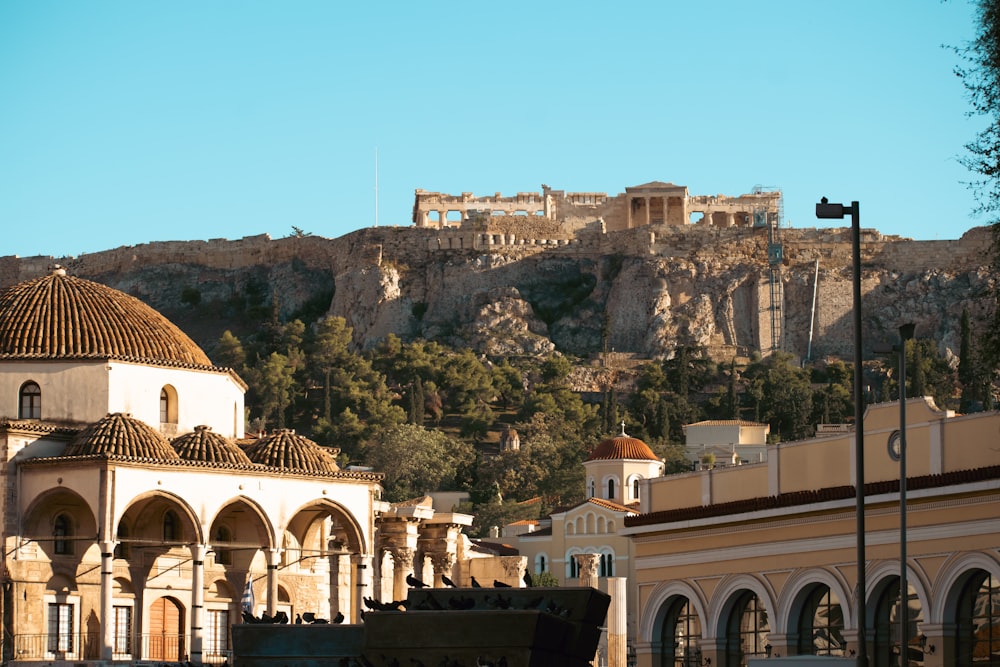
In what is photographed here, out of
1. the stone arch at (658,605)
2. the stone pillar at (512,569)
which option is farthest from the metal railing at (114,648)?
the stone pillar at (512,569)

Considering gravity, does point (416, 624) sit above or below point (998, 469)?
below

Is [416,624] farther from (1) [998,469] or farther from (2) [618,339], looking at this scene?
(2) [618,339]

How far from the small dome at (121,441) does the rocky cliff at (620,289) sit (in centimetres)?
9190

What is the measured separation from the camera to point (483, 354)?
486 ft

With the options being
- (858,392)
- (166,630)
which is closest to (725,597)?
(858,392)

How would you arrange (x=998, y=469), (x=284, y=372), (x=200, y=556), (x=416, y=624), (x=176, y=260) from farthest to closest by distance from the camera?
(x=176, y=260), (x=284, y=372), (x=200, y=556), (x=998, y=469), (x=416, y=624)

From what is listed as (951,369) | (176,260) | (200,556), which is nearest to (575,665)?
(200,556)

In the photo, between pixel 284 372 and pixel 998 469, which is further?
pixel 284 372

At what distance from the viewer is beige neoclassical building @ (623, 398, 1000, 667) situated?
→ 37.2 m

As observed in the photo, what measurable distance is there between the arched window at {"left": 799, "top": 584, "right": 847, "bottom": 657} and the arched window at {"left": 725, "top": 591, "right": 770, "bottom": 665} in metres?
1.21

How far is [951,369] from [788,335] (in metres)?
20.0

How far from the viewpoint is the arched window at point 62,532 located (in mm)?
56000

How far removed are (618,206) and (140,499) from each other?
109 metres

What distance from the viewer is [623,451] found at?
108562 mm
